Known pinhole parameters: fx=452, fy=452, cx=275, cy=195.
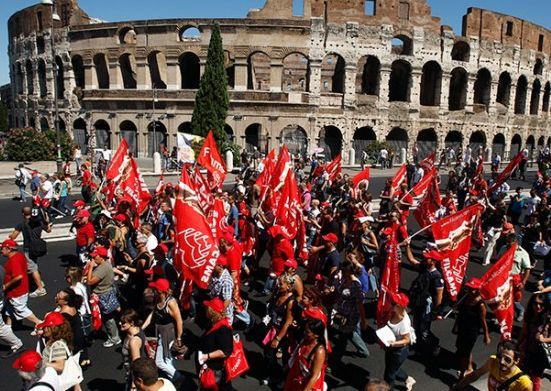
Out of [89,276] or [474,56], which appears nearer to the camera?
[89,276]

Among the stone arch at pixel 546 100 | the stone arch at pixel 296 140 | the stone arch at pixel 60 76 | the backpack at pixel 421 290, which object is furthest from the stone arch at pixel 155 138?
the stone arch at pixel 546 100

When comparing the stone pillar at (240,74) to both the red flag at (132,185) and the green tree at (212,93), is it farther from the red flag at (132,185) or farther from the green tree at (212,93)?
the red flag at (132,185)

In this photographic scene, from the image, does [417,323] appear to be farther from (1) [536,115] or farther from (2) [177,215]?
(1) [536,115]

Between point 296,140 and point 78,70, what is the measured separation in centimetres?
2165

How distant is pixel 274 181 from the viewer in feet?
37.5

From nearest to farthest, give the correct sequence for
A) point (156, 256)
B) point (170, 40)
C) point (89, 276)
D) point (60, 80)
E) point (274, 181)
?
point (89, 276) → point (156, 256) → point (274, 181) → point (170, 40) → point (60, 80)

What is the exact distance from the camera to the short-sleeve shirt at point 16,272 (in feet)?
22.7

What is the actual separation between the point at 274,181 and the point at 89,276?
5582 millimetres

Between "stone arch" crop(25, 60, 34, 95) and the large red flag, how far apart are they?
47003 mm

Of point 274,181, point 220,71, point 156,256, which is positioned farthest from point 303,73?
point 156,256

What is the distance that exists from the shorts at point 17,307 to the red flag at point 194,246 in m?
2.44

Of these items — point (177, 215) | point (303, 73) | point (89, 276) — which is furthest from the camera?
point (303, 73)

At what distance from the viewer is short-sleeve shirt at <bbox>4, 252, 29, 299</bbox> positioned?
6.92 m

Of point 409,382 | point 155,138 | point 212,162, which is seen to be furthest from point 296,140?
point 409,382
